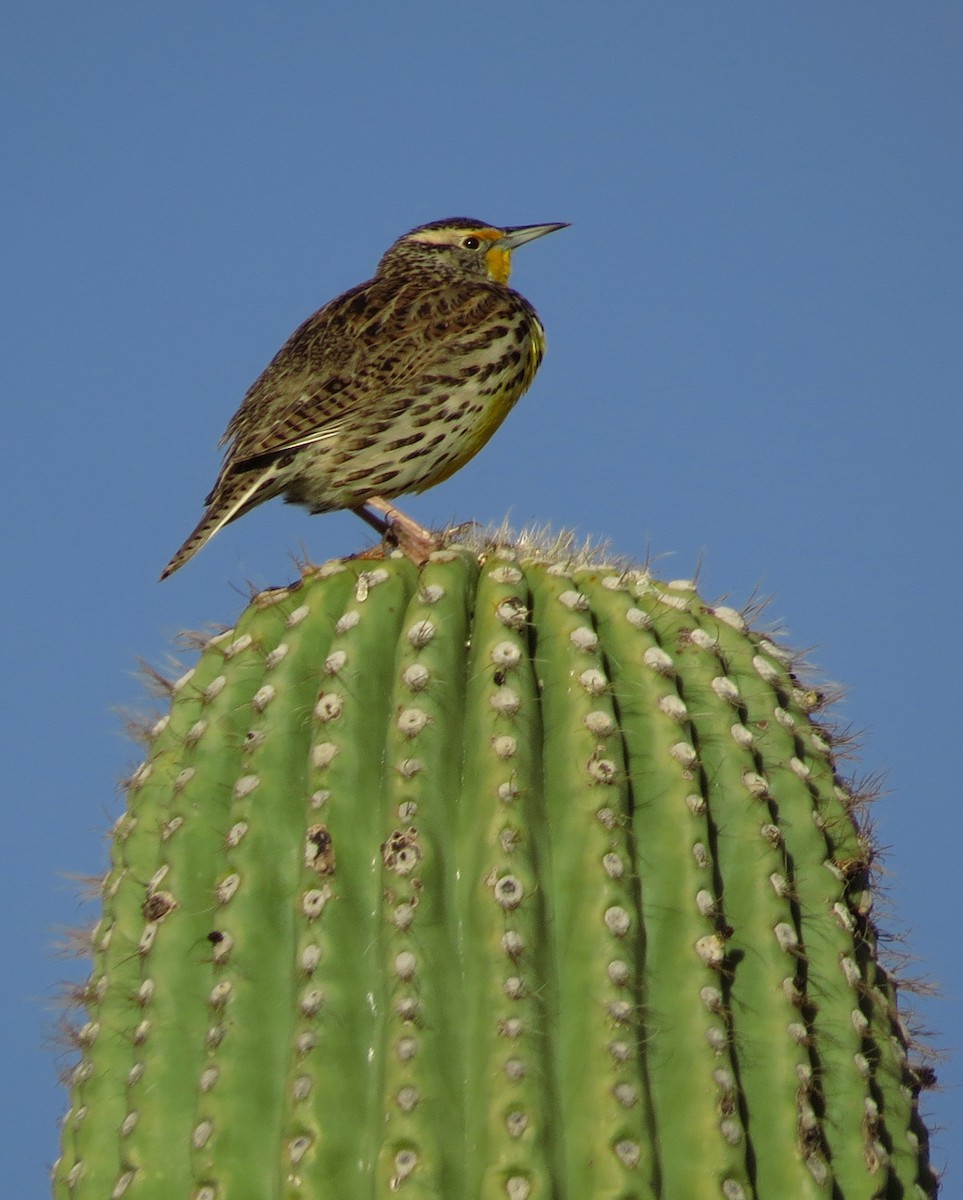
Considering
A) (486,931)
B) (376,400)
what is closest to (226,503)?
(376,400)

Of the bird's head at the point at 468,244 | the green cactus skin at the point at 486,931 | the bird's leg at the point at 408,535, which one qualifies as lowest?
the green cactus skin at the point at 486,931

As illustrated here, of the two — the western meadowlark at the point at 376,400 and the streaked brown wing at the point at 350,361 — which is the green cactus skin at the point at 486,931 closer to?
the western meadowlark at the point at 376,400

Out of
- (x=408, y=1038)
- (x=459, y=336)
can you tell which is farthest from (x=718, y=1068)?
(x=459, y=336)

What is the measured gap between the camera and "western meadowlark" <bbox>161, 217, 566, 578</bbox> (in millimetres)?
4773

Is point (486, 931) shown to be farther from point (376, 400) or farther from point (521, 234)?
point (521, 234)

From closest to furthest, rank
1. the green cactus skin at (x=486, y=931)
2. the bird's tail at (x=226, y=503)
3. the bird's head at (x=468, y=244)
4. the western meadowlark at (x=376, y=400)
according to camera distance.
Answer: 1. the green cactus skin at (x=486, y=931)
2. the bird's tail at (x=226, y=503)
3. the western meadowlark at (x=376, y=400)
4. the bird's head at (x=468, y=244)

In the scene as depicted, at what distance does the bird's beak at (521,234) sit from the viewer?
662 cm

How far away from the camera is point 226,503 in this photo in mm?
4699

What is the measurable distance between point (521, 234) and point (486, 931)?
4.35 m

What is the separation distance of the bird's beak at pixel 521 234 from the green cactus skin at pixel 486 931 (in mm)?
3571

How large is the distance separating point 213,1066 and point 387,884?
1.36 feet

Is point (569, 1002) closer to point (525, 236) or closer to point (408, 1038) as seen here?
point (408, 1038)

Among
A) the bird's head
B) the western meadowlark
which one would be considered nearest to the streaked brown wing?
the western meadowlark

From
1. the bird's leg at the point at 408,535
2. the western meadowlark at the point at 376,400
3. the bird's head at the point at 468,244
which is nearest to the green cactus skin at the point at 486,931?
the bird's leg at the point at 408,535
